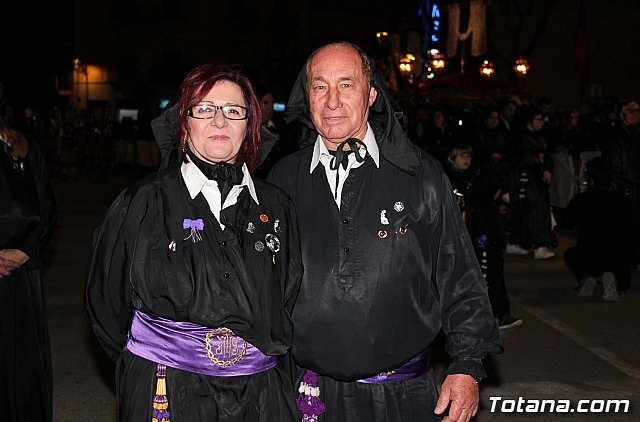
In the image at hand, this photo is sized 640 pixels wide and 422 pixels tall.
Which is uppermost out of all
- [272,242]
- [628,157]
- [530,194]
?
[272,242]

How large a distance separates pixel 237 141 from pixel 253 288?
0.55 metres

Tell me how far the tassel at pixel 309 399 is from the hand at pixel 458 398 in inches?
17.9

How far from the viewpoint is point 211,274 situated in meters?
3.36

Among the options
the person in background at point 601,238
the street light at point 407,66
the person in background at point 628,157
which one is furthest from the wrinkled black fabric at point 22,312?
the street light at point 407,66

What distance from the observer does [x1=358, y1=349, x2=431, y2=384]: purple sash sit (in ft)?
12.1

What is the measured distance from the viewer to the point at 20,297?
16.8 feet

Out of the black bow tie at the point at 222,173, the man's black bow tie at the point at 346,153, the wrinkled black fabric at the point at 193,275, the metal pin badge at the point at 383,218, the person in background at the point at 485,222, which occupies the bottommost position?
the person in background at the point at 485,222

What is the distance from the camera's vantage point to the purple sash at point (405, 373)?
369 cm

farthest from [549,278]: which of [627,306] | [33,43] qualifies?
[33,43]

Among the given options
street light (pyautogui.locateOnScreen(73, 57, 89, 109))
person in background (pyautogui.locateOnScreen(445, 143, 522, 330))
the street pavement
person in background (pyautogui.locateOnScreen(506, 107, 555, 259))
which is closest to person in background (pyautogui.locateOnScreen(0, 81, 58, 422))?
the street pavement

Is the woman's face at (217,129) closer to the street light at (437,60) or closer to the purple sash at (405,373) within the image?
the purple sash at (405,373)

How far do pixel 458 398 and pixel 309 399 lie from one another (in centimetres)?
57

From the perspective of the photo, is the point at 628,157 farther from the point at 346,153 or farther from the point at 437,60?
the point at 437,60

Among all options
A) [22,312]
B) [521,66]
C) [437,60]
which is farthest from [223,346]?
[521,66]
